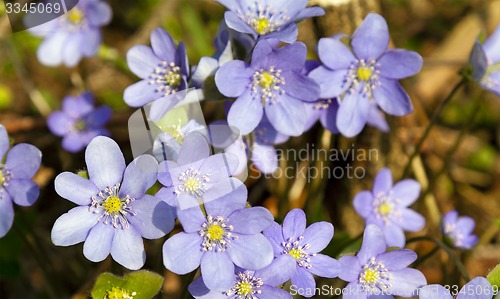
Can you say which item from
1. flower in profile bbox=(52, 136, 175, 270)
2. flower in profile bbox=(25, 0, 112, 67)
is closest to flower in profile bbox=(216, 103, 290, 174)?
flower in profile bbox=(52, 136, 175, 270)

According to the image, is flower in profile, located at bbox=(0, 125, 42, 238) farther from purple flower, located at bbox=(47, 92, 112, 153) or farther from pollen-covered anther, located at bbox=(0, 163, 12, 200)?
purple flower, located at bbox=(47, 92, 112, 153)

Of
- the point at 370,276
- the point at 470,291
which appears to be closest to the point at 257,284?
the point at 370,276

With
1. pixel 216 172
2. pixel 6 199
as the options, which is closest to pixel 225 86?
pixel 216 172

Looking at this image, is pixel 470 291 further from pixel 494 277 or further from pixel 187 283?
pixel 187 283

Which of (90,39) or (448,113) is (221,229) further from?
(448,113)

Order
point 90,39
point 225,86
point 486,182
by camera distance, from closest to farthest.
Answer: point 225,86 < point 90,39 < point 486,182

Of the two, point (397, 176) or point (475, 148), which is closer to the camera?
point (397, 176)
